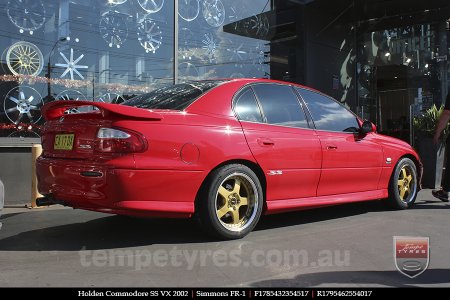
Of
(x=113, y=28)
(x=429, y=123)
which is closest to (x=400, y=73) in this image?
(x=429, y=123)

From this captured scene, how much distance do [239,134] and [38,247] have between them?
6.72ft

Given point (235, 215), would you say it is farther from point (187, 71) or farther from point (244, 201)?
point (187, 71)

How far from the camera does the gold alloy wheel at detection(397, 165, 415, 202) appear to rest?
6105mm

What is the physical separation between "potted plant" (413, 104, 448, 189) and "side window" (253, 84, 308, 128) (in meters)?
3.97

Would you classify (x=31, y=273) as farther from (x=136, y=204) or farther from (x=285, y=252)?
(x=285, y=252)

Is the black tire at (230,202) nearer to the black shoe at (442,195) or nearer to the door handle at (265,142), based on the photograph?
the door handle at (265,142)

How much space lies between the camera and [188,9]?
9.37 m

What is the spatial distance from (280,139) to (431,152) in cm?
459

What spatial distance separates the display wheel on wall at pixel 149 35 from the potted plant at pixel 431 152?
5.12 m

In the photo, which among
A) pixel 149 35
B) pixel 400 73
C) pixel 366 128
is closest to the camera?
pixel 366 128

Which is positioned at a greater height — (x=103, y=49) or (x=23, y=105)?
(x=103, y=49)

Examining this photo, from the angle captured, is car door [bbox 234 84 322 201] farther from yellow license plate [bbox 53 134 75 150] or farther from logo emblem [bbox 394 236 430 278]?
yellow license plate [bbox 53 134 75 150]

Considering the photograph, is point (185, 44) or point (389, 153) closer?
point (389, 153)

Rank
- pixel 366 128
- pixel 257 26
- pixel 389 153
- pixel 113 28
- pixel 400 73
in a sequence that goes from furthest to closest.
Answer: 1. pixel 400 73
2. pixel 257 26
3. pixel 113 28
4. pixel 389 153
5. pixel 366 128
